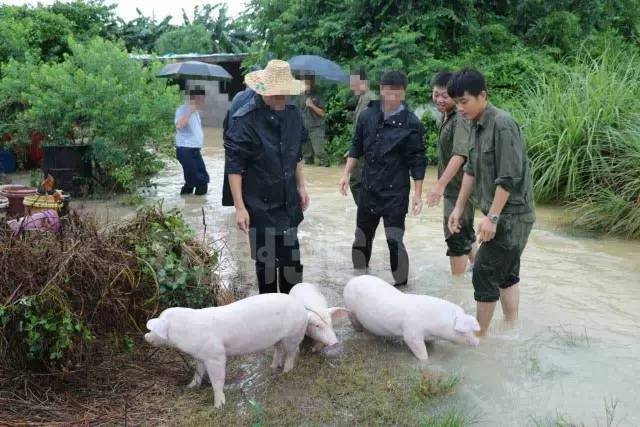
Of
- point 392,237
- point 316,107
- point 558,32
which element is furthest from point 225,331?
point 558,32

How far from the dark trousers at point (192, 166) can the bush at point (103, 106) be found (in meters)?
0.61

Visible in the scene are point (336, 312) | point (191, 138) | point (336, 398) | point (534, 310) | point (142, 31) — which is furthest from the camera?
point (142, 31)

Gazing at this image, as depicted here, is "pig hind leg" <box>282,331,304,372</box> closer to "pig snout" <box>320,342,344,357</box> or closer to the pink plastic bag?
"pig snout" <box>320,342,344,357</box>

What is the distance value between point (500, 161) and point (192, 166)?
611 cm

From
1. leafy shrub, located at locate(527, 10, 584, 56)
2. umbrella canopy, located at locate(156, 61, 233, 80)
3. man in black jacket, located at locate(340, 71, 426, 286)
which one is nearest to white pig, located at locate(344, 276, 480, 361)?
man in black jacket, located at locate(340, 71, 426, 286)

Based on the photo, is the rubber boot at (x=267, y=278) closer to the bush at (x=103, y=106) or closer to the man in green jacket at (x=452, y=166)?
the man in green jacket at (x=452, y=166)

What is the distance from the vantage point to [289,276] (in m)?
4.79

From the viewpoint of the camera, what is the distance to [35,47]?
1371 centimetres

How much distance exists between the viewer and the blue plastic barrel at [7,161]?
11.2 meters

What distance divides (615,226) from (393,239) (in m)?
3.15

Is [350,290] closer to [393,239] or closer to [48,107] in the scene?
[393,239]

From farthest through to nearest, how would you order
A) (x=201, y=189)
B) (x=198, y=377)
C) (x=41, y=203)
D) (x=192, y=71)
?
(x=192, y=71)
(x=201, y=189)
(x=41, y=203)
(x=198, y=377)

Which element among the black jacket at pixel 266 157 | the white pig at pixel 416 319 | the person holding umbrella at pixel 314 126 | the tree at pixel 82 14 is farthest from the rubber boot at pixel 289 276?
the tree at pixel 82 14

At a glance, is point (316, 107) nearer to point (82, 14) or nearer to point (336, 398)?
point (82, 14)
